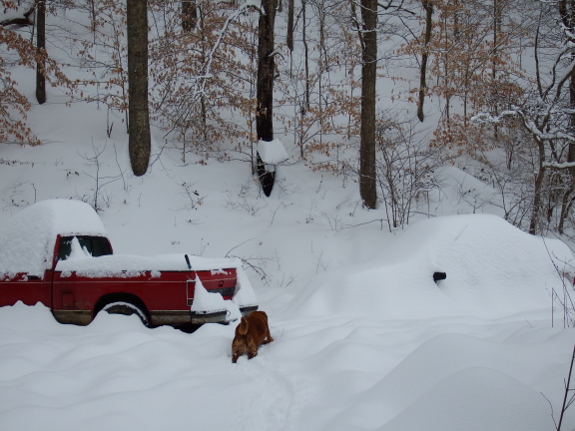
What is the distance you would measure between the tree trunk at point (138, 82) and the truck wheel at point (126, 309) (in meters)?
7.82

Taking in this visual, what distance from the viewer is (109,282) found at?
20.4ft

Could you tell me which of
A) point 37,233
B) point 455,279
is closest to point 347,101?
point 455,279

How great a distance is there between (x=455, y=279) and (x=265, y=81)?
29.2 ft

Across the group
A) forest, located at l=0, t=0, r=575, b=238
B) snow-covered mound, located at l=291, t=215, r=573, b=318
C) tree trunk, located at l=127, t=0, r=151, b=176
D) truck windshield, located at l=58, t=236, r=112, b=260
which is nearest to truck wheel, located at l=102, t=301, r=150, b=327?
truck windshield, located at l=58, t=236, r=112, b=260

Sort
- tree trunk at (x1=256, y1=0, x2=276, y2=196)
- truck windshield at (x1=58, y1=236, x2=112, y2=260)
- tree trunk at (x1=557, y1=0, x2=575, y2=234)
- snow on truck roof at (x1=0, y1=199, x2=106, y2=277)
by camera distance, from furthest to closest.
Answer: tree trunk at (x1=256, y1=0, x2=276, y2=196) < tree trunk at (x1=557, y1=0, x2=575, y2=234) < truck windshield at (x1=58, y1=236, x2=112, y2=260) < snow on truck roof at (x1=0, y1=199, x2=106, y2=277)

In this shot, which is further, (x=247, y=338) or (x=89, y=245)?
(x=89, y=245)

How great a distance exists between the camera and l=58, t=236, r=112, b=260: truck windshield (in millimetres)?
6505

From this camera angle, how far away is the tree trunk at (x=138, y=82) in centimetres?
1282

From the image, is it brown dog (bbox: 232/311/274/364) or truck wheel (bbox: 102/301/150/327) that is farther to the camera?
truck wheel (bbox: 102/301/150/327)

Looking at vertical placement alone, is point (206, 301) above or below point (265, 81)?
below

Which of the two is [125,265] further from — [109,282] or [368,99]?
[368,99]

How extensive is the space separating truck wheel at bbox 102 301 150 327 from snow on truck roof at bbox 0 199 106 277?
3.32ft

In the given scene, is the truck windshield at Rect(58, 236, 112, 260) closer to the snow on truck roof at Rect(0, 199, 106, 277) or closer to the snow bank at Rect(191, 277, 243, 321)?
the snow on truck roof at Rect(0, 199, 106, 277)

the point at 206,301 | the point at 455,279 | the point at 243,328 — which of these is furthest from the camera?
the point at 455,279
